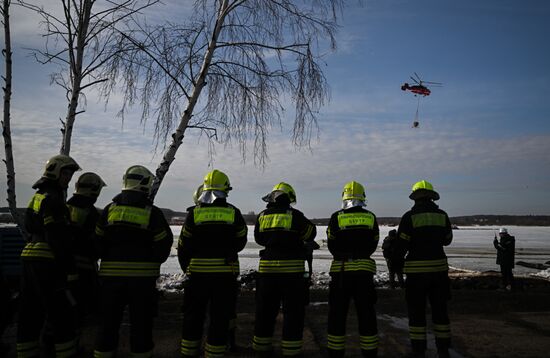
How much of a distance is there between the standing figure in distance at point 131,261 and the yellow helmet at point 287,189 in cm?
149

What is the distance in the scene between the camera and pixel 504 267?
1076cm

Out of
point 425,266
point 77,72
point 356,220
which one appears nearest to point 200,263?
point 356,220

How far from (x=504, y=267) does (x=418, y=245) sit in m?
6.95

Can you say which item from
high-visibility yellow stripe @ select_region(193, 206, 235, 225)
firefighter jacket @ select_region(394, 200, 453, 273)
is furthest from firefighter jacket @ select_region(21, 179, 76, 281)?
firefighter jacket @ select_region(394, 200, 453, 273)

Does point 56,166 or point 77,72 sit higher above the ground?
point 77,72

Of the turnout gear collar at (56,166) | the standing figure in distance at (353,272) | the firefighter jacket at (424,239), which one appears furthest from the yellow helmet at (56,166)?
the firefighter jacket at (424,239)

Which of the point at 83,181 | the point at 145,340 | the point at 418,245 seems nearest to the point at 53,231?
the point at 83,181

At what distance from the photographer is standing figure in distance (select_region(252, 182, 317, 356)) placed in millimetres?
4676

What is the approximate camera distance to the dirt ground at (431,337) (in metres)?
5.29

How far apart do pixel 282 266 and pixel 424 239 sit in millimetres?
1819

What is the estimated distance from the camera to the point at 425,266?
5.16 m

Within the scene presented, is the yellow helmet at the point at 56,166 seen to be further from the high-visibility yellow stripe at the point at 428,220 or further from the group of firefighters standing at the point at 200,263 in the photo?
the high-visibility yellow stripe at the point at 428,220

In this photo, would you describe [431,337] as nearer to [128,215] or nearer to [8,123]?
[128,215]

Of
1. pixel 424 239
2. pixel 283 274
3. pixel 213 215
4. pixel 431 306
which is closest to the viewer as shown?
pixel 213 215
